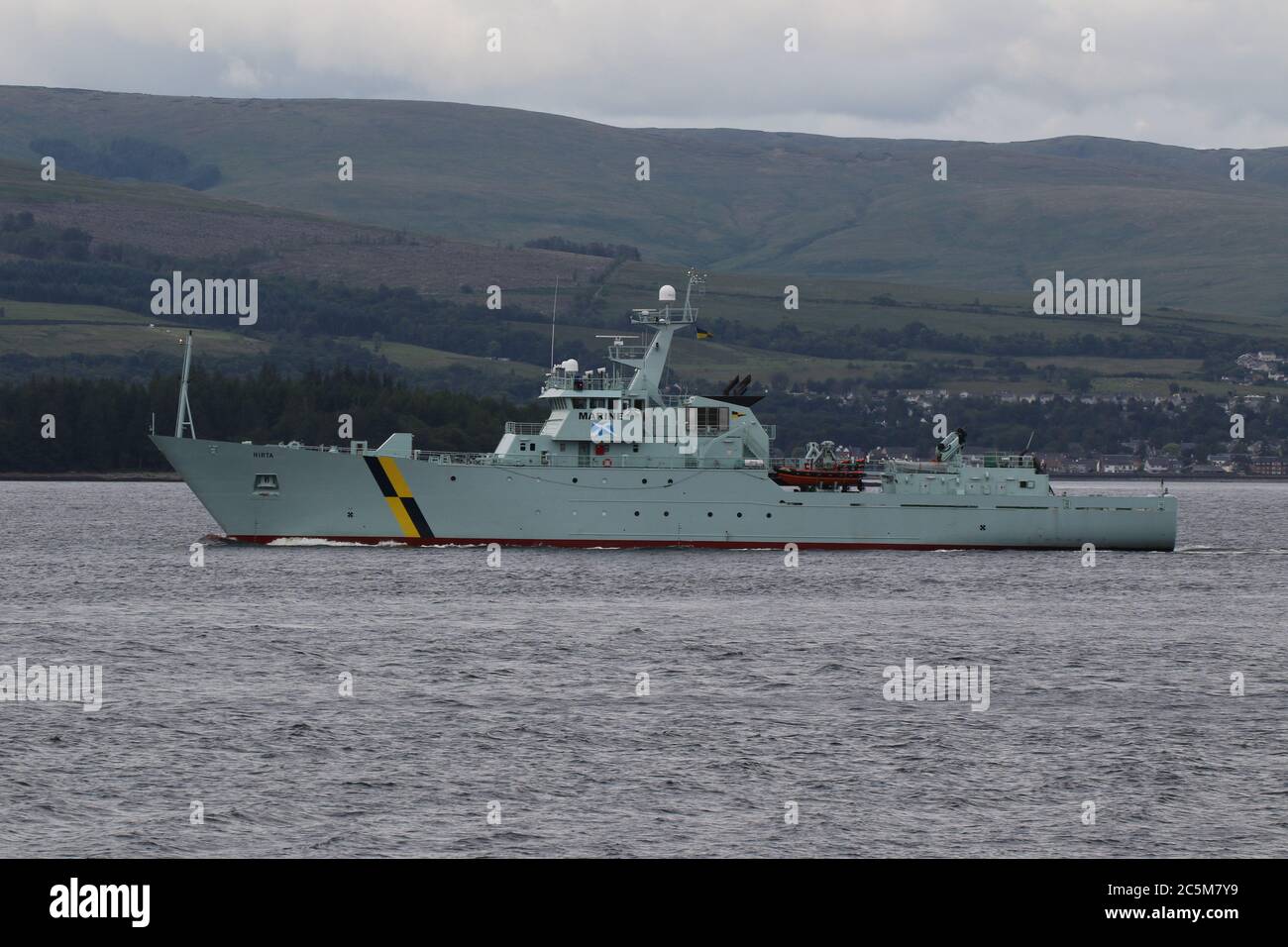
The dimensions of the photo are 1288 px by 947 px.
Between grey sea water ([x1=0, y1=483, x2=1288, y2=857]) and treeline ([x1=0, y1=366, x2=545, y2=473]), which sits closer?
grey sea water ([x1=0, y1=483, x2=1288, y2=857])

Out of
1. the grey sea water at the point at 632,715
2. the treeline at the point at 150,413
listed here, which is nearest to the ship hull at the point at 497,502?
the grey sea water at the point at 632,715

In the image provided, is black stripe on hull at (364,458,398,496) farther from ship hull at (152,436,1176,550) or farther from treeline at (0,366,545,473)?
treeline at (0,366,545,473)

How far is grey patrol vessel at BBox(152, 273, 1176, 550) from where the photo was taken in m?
59.2

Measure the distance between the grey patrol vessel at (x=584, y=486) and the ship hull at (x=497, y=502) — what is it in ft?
0.16

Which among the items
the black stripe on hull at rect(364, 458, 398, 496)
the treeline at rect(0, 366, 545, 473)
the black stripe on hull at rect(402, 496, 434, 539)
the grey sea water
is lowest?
the grey sea water

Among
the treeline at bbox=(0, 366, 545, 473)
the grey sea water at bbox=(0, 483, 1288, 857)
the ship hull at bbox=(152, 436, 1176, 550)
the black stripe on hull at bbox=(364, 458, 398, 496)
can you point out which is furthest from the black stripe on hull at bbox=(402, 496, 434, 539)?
the treeline at bbox=(0, 366, 545, 473)

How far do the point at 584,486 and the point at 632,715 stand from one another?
29490 mm

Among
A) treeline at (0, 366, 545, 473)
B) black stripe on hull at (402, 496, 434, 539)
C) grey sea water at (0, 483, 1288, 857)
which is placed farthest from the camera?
treeline at (0, 366, 545, 473)

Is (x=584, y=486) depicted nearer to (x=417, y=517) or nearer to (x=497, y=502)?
(x=497, y=502)

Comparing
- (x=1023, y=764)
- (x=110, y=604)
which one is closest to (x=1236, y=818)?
(x=1023, y=764)

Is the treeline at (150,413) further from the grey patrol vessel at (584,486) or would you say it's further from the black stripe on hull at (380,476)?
the black stripe on hull at (380,476)

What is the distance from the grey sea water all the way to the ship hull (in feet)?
11.1

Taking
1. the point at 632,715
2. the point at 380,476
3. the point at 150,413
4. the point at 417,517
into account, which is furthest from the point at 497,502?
the point at 150,413

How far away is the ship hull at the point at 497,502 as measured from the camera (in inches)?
2325
